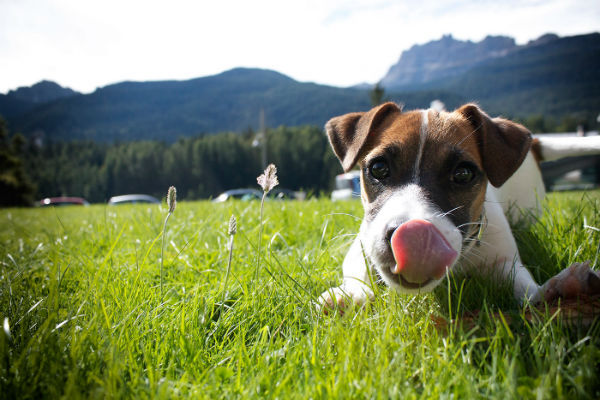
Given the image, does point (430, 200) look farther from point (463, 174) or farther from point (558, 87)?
point (558, 87)

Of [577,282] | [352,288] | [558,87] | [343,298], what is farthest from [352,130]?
[558,87]

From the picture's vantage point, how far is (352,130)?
265cm

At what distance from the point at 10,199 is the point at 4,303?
41.0 m

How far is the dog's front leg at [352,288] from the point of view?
6.50ft

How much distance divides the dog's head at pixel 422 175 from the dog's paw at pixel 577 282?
46 cm

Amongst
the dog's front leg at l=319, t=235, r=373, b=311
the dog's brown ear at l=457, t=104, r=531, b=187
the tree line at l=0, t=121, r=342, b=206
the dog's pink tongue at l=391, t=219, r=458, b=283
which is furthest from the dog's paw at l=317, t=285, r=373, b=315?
the tree line at l=0, t=121, r=342, b=206

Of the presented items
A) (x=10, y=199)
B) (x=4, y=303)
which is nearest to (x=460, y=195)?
(x=4, y=303)

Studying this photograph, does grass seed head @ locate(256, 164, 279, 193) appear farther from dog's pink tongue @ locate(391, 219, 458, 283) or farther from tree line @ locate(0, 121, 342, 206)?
tree line @ locate(0, 121, 342, 206)

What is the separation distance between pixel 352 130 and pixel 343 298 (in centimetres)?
119

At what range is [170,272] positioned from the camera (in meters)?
2.71

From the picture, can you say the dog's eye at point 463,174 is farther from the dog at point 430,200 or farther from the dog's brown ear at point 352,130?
the dog's brown ear at point 352,130

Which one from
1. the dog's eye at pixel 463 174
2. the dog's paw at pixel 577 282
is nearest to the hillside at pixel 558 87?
the dog's eye at pixel 463 174

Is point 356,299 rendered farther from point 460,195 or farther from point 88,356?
point 88,356

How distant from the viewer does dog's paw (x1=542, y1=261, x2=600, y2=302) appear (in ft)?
5.60
